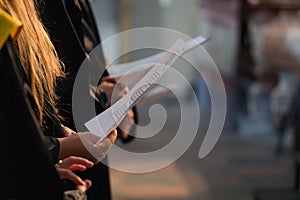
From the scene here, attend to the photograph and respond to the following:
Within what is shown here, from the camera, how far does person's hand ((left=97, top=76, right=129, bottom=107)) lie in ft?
3.58

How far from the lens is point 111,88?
1.15 metres

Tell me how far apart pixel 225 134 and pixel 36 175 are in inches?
121

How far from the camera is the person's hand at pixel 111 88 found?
1093 mm

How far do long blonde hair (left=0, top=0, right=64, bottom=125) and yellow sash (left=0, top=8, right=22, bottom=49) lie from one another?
13 cm

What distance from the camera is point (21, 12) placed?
745 mm

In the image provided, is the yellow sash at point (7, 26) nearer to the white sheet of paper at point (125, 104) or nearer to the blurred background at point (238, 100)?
the white sheet of paper at point (125, 104)

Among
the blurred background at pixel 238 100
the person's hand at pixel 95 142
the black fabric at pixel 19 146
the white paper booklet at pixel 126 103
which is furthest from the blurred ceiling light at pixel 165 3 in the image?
the black fabric at pixel 19 146

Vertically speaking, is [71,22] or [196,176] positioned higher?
[71,22]

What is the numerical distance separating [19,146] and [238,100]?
10.6ft

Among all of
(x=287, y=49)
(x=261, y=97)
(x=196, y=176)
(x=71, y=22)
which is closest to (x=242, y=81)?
(x=261, y=97)

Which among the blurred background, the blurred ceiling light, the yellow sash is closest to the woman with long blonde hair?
the yellow sash

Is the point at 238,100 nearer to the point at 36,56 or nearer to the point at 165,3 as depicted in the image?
the point at 165,3

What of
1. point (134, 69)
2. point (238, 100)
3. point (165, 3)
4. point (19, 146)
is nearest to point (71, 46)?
point (134, 69)

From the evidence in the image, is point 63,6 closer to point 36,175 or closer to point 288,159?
point 36,175
